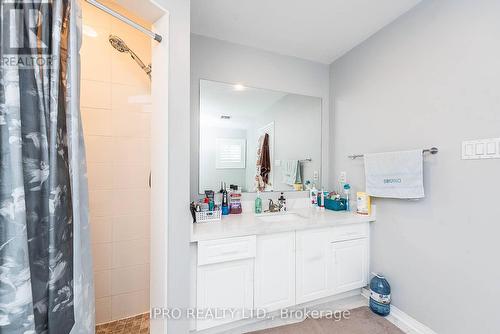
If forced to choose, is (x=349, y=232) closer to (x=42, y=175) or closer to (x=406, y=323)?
(x=406, y=323)

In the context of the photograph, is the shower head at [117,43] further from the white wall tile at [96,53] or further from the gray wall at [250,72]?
the gray wall at [250,72]

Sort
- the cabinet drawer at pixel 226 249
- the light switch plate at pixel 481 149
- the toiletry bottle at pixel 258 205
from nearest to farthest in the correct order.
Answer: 1. the light switch plate at pixel 481 149
2. the cabinet drawer at pixel 226 249
3. the toiletry bottle at pixel 258 205

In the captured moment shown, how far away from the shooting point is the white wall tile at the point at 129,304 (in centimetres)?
156

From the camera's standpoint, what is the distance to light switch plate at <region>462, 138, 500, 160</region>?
1.13 metres

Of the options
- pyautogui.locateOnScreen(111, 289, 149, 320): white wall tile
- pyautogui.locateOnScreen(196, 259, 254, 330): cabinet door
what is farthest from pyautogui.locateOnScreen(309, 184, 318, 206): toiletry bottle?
pyautogui.locateOnScreen(111, 289, 149, 320): white wall tile

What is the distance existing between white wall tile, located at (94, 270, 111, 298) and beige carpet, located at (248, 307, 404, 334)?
1201mm

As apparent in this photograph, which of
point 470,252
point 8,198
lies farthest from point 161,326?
point 470,252

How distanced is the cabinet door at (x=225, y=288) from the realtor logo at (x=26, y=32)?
1.28m

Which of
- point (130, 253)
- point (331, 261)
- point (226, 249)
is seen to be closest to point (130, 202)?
point (130, 253)

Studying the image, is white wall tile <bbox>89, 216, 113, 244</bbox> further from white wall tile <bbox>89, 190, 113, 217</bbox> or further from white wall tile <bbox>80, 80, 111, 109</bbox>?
white wall tile <bbox>80, 80, 111, 109</bbox>

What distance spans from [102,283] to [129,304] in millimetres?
278

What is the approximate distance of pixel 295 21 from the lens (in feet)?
5.69

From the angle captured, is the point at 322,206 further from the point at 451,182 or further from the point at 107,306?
the point at 107,306

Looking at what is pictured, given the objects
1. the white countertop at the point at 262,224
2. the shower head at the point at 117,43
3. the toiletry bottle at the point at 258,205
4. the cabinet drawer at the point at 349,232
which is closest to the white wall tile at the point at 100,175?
the white countertop at the point at 262,224
